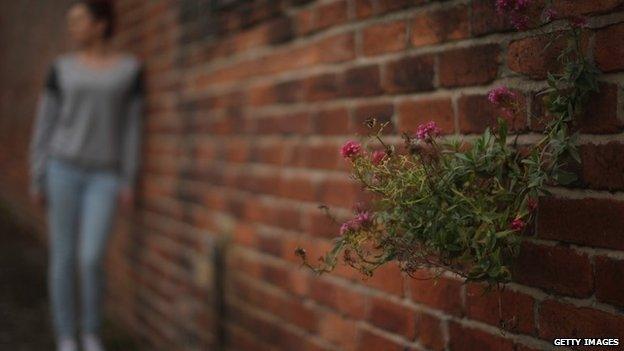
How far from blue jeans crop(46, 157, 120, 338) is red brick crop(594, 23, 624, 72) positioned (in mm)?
2715

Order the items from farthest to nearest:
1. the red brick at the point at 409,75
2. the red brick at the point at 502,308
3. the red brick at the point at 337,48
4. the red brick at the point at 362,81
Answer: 1. the red brick at the point at 337,48
2. the red brick at the point at 362,81
3. the red brick at the point at 409,75
4. the red brick at the point at 502,308

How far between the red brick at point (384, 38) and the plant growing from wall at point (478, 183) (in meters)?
0.50

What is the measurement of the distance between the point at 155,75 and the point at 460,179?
9.30 ft

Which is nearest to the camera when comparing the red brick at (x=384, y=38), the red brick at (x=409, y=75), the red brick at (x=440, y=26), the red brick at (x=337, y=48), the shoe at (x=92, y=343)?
the red brick at (x=440, y=26)

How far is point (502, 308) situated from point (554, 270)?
18 centimetres

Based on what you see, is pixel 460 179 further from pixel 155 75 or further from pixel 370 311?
pixel 155 75

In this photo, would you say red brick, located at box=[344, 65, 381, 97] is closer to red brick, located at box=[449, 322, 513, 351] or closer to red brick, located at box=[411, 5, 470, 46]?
red brick, located at box=[411, 5, 470, 46]

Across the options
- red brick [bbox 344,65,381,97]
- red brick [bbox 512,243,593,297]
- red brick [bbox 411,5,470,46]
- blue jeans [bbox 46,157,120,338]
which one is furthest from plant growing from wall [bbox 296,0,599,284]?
blue jeans [bbox 46,157,120,338]

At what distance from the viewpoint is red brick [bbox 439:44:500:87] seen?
4.91 ft

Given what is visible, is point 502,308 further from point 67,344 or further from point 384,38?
point 67,344

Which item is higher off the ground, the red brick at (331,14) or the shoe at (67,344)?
the red brick at (331,14)

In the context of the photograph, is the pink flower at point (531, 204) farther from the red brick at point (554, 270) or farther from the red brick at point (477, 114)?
the red brick at point (477, 114)

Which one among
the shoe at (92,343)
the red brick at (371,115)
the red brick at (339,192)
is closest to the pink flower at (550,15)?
the red brick at (371,115)

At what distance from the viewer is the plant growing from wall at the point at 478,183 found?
120 cm
